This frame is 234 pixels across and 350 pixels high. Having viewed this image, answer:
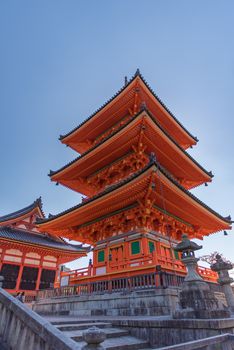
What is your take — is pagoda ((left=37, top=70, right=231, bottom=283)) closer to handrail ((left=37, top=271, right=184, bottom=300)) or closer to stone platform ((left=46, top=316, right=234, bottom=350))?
handrail ((left=37, top=271, right=184, bottom=300))

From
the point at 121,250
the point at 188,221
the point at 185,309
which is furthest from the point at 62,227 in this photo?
the point at 185,309

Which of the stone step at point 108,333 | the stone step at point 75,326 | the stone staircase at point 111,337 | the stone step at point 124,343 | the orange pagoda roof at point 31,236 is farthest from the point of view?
the orange pagoda roof at point 31,236

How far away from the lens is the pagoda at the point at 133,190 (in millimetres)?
11531

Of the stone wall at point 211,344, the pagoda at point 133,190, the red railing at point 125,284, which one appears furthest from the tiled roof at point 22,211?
the stone wall at point 211,344

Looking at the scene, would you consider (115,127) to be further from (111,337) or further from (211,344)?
(211,344)

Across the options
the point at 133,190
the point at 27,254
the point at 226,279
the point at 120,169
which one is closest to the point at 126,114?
the point at 120,169

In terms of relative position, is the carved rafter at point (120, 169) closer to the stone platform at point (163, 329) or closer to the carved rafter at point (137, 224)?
the carved rafter at point (137, 224)

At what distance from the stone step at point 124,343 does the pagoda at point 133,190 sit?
389cm

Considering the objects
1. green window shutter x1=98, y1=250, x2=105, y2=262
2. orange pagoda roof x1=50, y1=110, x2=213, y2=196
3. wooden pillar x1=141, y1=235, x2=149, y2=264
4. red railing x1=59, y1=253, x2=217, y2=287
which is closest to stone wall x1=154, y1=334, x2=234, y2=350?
red railing x1=59, y1=253, x2=217, y2=287

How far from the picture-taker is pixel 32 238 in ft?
70.3

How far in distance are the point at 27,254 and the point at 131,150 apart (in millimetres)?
13763

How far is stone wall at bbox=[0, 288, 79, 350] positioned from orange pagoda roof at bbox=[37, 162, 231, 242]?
6.94 m

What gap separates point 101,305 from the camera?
32.6 ft

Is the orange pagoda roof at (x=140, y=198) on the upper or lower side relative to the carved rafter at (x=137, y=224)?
upper
